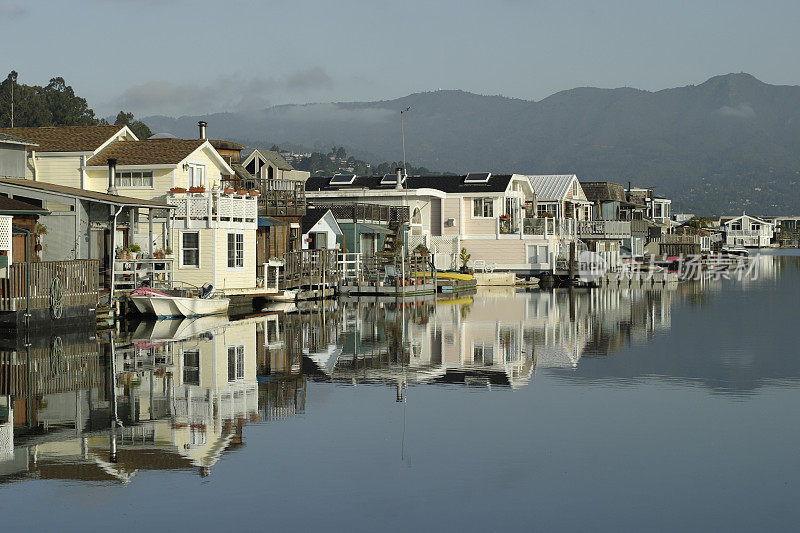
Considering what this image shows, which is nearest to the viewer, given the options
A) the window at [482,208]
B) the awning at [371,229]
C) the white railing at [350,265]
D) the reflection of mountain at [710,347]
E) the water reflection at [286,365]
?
the water reflection at [286,365]

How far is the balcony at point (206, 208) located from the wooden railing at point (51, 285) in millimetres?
10579

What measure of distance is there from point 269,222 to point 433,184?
2896 centimetres

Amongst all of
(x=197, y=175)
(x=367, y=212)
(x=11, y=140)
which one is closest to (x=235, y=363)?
(x=11, y=140)

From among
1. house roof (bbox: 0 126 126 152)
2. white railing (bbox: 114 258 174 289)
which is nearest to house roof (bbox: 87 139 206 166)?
house roof (bbox: 0 126 126 152)

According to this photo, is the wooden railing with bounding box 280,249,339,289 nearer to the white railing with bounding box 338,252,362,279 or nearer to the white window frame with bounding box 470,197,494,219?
the white railing with bounding box 338,252,362,279

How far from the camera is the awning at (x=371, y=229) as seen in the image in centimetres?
6750

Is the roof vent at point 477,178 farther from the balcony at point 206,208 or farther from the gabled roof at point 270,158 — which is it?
the balcony at point 206,208

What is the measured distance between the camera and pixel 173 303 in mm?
42125

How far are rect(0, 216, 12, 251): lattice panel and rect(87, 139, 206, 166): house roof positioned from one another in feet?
49.0

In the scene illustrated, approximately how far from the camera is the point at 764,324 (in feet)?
151

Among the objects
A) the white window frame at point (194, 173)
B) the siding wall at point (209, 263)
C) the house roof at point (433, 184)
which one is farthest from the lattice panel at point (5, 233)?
the house roof at point (433, 184)

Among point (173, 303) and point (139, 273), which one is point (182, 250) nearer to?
point (139, 273)

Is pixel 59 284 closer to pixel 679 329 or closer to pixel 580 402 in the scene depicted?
pixel 580 402

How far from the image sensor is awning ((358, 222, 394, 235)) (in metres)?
67.5
